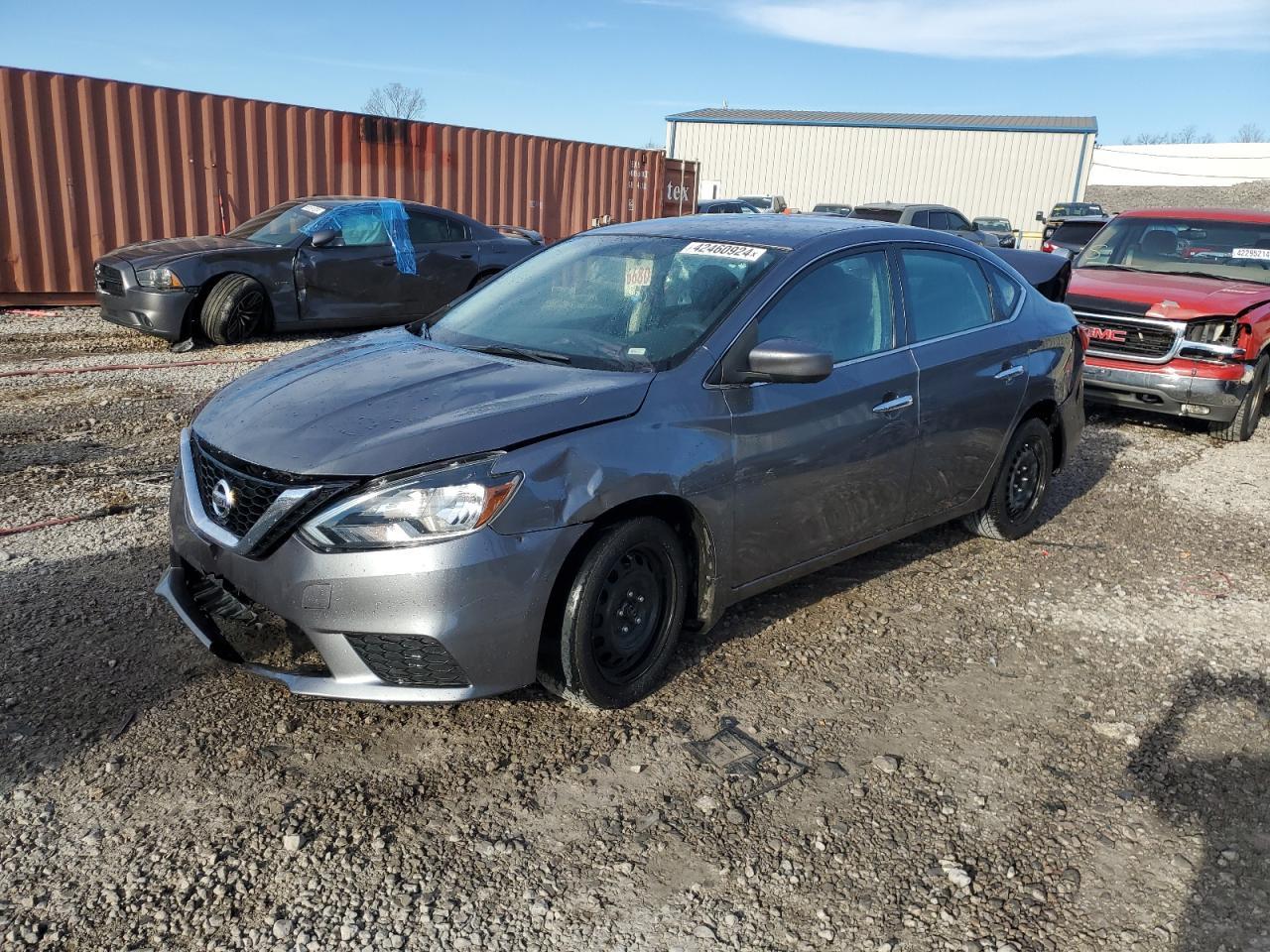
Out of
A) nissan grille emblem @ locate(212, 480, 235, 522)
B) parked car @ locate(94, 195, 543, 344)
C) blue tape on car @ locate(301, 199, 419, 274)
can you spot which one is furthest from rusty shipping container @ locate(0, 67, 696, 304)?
nissan grille emblem @ locate(212, 480, 235, 522)

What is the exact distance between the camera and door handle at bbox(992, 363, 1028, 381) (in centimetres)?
477

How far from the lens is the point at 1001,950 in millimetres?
2416

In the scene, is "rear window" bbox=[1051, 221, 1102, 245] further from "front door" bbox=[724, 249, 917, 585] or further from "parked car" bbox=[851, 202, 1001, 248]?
"front door" bbox=[724, 249, 917, 585]

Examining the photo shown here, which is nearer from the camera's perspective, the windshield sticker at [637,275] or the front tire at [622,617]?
the front tire at [622,617]

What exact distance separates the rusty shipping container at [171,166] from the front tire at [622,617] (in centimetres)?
1115

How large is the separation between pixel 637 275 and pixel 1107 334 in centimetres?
543

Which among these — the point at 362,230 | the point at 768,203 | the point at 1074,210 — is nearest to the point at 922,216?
the point at 362,230

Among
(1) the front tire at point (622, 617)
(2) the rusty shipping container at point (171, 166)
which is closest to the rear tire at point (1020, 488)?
(1) the front tire at point (622, 617)

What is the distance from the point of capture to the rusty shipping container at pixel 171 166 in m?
11.5

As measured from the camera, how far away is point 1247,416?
799cm

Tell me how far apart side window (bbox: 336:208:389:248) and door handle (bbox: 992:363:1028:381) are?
7306mm

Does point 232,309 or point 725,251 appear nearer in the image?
point 725,251

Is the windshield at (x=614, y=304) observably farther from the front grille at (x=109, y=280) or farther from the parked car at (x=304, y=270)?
the front grille at (x=109, y=280)

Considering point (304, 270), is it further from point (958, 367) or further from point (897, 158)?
point (897, 158)
